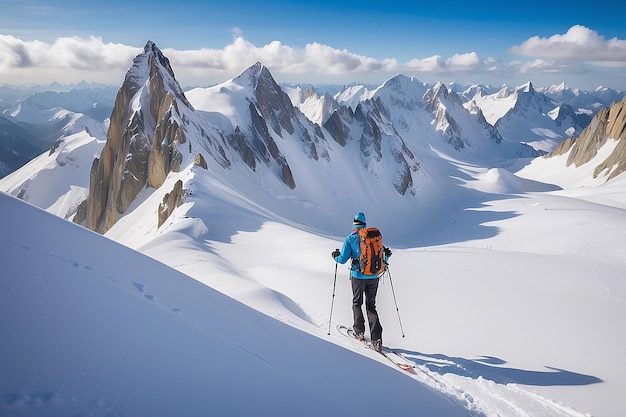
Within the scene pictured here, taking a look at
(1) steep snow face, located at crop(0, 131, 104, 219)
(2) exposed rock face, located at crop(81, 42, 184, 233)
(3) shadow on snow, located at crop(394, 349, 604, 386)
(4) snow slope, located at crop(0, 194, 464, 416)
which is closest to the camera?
(4) snow slope, located at crop(0, 194, 464, 416)

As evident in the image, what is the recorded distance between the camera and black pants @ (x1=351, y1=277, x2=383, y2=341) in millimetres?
7156

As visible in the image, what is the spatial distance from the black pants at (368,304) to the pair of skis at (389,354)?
9.2 inches

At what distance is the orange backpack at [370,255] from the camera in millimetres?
7137

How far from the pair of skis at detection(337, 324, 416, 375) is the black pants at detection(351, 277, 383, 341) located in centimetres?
23

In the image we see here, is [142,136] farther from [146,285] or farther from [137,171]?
Result: [146,285]

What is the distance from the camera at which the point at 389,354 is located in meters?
7.09

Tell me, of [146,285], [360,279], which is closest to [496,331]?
[360,279]

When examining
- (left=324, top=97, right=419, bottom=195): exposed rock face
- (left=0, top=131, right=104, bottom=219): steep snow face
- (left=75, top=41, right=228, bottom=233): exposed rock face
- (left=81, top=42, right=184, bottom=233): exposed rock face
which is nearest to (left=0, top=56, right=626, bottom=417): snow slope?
(left=75, top=41, right=228, bottom=233): exposed rock face

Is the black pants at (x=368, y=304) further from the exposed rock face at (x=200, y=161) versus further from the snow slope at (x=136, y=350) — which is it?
the exposed rock face at (x=200, y=161)

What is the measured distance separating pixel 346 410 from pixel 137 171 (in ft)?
170

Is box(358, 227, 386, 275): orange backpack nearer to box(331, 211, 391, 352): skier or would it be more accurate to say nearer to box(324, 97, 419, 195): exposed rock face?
box(331, 211, 391, 352): skier

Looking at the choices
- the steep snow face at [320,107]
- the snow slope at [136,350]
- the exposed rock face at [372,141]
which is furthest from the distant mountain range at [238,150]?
the steep snow face at [320,107]

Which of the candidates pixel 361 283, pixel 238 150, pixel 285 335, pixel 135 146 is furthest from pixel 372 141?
pixel 285 335

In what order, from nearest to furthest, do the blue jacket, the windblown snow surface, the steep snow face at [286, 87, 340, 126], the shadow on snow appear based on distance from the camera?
the windblown snow surface < the shadow on snow < the blue jacket < the steep snow face at [286, 87, 340, 126]
